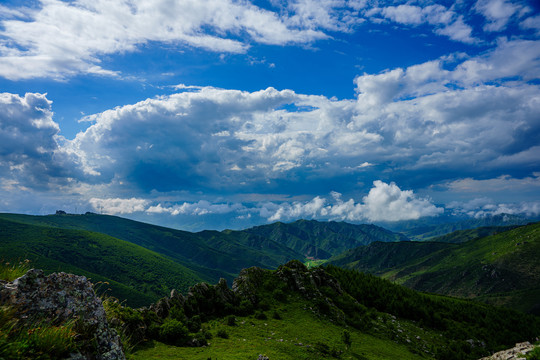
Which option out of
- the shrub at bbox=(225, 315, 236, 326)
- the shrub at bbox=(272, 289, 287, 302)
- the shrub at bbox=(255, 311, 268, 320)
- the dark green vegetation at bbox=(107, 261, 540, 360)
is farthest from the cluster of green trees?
the shrub at bbox=(225, 315, 236, 326)

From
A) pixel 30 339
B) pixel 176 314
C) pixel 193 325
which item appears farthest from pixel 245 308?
pixel 30 339

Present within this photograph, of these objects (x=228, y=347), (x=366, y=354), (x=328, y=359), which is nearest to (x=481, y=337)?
(x=366, y=354)

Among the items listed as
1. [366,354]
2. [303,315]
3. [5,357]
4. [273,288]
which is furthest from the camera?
[273,288]

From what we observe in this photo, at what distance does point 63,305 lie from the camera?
1038 centimetres

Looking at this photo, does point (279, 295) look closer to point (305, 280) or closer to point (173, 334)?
point (305, 280)

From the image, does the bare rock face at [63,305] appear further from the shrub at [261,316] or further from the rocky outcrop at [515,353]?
the shrub at [261,316]

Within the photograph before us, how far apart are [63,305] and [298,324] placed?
34493mm

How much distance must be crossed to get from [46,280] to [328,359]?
2668cm

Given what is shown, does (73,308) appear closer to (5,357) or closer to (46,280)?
(46,280)

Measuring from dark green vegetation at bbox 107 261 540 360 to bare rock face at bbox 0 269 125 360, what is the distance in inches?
277

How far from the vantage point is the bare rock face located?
9305 millimetres

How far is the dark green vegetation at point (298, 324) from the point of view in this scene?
84.3 ft

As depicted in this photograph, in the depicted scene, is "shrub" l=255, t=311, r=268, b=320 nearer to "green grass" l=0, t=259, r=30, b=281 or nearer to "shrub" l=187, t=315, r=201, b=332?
"shrub" l=187, t=315, r=201, b=332

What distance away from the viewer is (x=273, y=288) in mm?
48812
